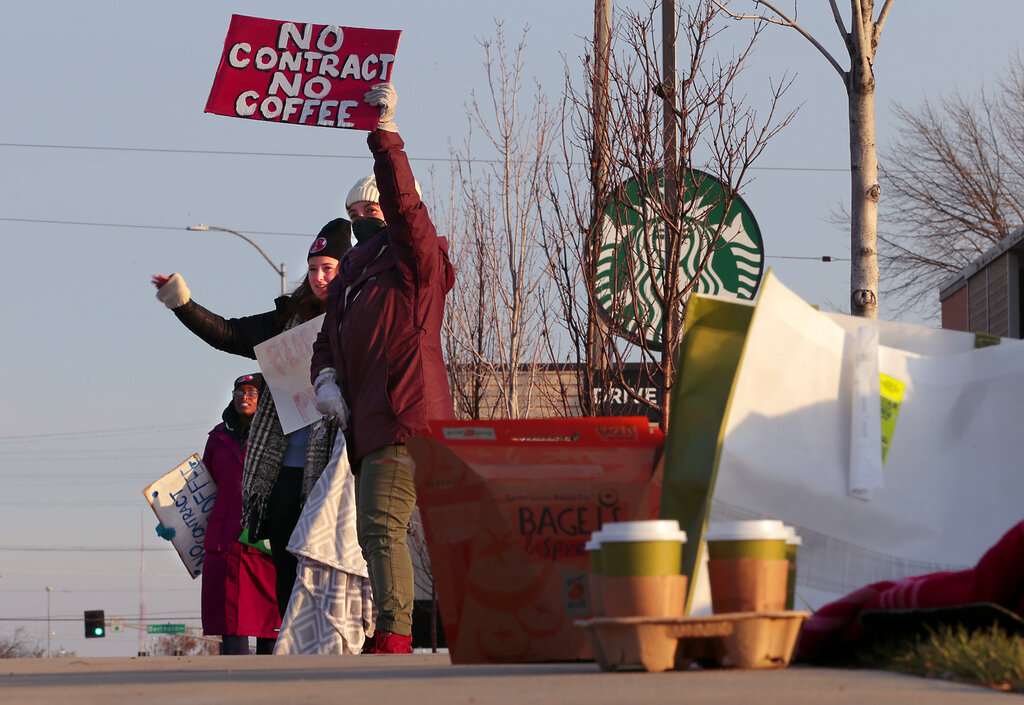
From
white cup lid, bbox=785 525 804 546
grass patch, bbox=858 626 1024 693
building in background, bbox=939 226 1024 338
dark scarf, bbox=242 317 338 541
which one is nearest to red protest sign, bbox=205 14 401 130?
dark scarf, bbox=242 317 338 541

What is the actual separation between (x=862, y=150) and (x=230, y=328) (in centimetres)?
332

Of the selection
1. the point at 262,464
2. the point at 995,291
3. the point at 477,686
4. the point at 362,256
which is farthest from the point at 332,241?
the point at 995,291

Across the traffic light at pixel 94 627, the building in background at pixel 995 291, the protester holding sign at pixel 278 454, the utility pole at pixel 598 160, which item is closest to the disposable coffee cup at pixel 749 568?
the protester holding sign at pixel 278 454

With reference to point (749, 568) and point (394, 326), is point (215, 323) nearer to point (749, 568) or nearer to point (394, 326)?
point (394, 326)

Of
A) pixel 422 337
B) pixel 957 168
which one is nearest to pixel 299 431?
pixel 422 337

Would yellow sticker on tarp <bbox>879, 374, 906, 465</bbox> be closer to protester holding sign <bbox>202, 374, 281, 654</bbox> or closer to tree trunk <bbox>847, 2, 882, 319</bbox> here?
tree trunk <bbox>847, 2, 882, 319</bbox>

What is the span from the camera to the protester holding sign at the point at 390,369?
15.6 ft

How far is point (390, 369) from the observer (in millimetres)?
4812

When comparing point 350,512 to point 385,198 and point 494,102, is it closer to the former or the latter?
point 385,198

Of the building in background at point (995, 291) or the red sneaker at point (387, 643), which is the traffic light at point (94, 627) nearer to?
the building in background at point (995, 291)

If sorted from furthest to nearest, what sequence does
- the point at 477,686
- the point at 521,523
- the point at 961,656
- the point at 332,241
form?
1. the point at 332,241
2. the point at 521,523
3. the point at 477,686
4. the point at 961,656

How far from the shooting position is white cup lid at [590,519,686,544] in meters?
2.53

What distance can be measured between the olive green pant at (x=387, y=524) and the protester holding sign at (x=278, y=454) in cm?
159

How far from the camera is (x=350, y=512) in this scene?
6246mm
